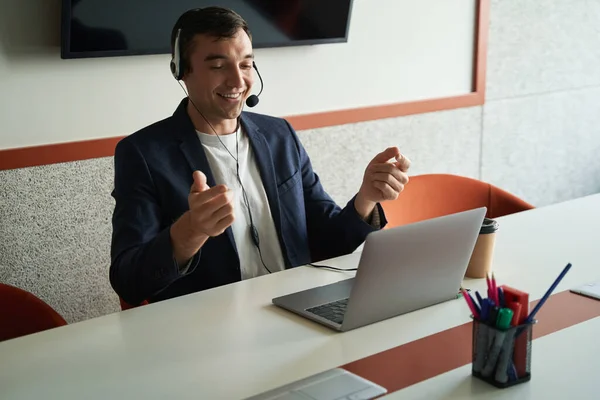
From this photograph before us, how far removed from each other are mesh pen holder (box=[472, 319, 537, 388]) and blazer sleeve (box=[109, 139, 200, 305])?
2.47ft

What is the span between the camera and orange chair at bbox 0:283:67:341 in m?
1.97

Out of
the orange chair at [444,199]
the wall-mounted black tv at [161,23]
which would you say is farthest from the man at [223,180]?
the wall-mounted black tv at [161,23]

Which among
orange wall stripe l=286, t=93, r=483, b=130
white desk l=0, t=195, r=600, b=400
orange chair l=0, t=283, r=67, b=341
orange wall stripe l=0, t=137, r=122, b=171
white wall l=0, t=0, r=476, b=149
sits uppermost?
white wall l=0, t=0, r=476, b=149

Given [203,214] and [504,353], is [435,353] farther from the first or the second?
[203,214]

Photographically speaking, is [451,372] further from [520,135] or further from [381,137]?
[520,135]

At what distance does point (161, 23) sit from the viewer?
2896 millimetres

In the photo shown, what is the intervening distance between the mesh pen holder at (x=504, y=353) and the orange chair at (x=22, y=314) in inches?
42.7

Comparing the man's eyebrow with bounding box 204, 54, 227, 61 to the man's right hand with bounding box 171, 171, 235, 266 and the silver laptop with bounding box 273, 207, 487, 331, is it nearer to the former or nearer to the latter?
the man's right hand with bounding box 171, 171, 235, 266

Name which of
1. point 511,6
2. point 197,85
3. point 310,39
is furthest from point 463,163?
point 197,85

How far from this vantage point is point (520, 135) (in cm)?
432

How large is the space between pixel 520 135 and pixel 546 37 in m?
0.53

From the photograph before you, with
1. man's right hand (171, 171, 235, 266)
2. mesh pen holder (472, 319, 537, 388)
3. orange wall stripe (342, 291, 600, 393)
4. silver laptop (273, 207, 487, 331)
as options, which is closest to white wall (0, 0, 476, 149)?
man's right hand (171, 171, 235, 266)

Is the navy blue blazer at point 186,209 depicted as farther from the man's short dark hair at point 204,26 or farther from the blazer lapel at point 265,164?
the man's short dark hair at point 204,26

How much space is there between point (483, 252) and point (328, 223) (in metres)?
0.55
